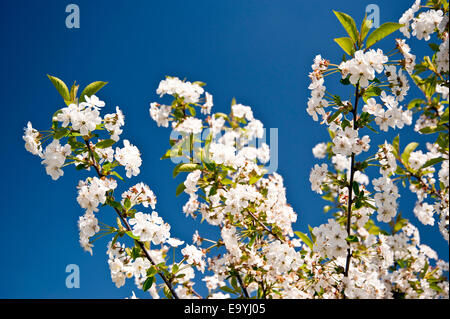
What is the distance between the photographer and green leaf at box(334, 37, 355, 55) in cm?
281

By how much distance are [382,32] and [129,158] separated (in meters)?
2.44

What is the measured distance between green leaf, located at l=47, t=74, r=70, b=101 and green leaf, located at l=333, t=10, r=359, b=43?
2459mm

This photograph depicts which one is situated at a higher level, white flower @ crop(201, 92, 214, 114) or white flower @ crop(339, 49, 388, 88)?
white flower @ crop(201, 92, 214, 114)

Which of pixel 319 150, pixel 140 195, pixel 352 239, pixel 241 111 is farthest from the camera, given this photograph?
pixel 319 150

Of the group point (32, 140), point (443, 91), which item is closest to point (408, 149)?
point (443, 91)

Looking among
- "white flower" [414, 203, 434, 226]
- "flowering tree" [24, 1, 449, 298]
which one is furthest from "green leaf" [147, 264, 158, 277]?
"white flower" [414, 203, 434, 226]

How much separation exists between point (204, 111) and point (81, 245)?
91.1 inches

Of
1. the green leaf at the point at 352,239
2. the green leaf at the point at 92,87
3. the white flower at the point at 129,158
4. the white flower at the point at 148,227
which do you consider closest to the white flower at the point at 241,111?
the white flower at the point at 129,158

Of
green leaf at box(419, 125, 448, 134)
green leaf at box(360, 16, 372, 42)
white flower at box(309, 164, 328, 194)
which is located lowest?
white flower at box(309, 164, 328, 194)

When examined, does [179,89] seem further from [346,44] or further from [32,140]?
[346,44]

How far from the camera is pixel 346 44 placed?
2830 millimetres

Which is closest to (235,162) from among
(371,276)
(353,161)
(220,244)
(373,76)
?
(220,244)

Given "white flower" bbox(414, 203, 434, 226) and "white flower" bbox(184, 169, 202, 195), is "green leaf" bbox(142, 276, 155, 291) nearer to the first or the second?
"white flower" bbox(184, 169, 202, 195)

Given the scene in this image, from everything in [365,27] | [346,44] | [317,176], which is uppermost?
[365,27]
